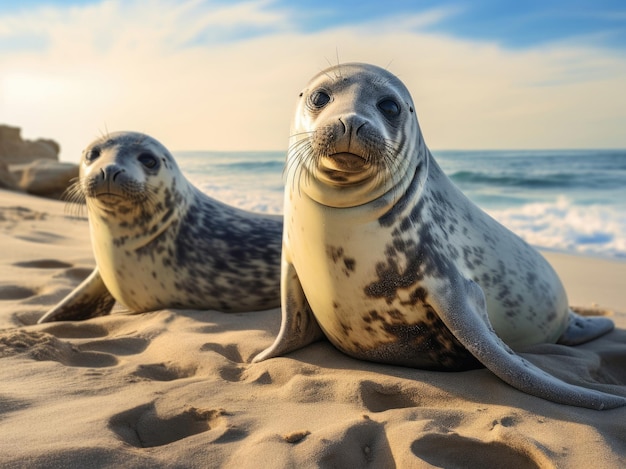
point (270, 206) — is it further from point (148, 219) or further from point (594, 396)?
point (594, 396)

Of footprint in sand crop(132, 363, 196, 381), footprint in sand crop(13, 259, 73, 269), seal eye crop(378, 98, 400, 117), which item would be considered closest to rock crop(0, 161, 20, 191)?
footprint in sand crop(13, 259, 73, 269)

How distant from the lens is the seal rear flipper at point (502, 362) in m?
2.51

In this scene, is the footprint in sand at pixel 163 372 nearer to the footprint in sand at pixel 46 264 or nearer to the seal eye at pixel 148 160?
the seal eye at pixel 148 160

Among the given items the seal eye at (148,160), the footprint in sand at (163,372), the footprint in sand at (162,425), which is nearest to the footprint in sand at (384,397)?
the footprint in sand at (162,425)

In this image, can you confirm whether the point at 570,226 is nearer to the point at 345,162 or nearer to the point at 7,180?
the point at 7,180

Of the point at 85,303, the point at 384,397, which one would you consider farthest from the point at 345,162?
the point at 85,303

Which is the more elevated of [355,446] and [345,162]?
[345,162]

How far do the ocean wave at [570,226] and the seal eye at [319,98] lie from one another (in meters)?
6.96

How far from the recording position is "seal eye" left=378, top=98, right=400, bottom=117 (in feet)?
9.11

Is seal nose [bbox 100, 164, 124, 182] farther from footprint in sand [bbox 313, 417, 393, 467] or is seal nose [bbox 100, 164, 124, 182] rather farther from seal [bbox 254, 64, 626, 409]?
footprint in sand [bbox 313, 417, 393, 467]

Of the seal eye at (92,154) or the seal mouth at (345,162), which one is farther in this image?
the seal eye at (92,154)

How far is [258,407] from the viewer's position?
8.09 feet

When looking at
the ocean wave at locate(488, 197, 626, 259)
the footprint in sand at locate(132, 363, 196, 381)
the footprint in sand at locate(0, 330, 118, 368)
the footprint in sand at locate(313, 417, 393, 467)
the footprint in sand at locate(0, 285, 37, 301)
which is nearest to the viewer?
the footprint in sand at locate(313, 417, 393, 467)

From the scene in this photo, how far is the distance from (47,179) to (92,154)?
10521mm
